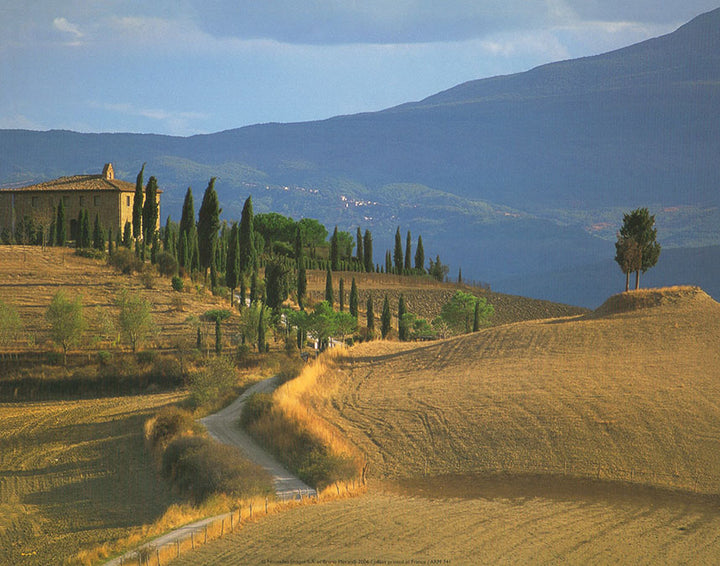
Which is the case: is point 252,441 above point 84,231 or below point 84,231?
below

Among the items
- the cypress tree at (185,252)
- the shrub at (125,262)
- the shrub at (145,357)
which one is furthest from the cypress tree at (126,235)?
the shrub at (145,357)

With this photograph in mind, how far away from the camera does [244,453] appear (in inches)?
1027

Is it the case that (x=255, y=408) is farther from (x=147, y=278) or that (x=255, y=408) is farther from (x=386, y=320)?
(x=147, y=278)

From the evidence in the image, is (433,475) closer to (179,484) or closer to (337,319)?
(179,484)

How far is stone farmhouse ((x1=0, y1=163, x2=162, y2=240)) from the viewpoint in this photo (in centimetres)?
7325

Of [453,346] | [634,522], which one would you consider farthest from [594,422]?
[453,346]

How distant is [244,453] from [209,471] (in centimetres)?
267

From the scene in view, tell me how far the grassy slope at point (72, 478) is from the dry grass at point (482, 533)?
5944 millimetres

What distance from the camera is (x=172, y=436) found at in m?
29.9

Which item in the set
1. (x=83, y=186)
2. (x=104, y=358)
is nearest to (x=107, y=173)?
(x=83, y=186)

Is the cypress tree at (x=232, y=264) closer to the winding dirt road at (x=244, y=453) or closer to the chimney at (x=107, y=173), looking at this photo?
the winding dirt road at (x=244, y=453)

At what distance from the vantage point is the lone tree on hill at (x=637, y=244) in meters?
44.6

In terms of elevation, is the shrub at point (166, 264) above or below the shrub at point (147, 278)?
above

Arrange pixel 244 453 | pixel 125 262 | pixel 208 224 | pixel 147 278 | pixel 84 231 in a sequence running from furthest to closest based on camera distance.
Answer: pixel 84 231
pixel 125 262
pixel 208 224
pixel 147 278
pixel 244 453
